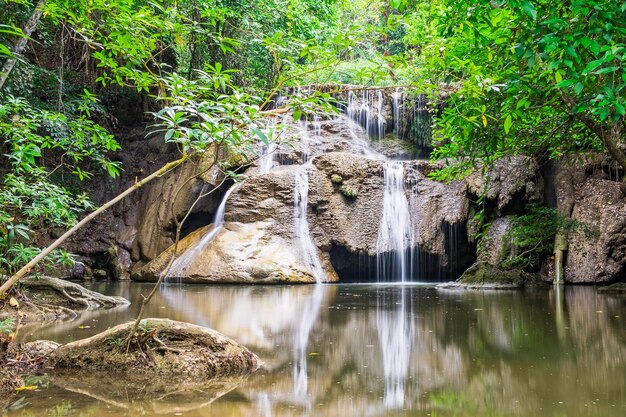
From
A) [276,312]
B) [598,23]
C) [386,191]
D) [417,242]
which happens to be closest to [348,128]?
[386,191]

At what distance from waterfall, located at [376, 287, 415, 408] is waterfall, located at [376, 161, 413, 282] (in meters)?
7.19

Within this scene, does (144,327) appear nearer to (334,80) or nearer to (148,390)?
(148,390)

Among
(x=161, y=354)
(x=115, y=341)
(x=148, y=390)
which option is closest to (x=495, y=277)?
(x=161, y=354)

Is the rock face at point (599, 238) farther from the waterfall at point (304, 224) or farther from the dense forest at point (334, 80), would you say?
the waterfall at point (304, 224)

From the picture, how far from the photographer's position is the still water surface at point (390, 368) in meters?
2.92

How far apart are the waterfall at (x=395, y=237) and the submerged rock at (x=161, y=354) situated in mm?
11810

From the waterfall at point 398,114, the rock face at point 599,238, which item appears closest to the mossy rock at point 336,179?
the waterfall at point 398,114

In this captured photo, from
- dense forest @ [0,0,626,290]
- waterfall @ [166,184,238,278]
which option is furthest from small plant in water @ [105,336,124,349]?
waterfall @ [166,184,238,278]

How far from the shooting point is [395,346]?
4.73 metres

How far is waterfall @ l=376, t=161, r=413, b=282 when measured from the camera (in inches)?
608

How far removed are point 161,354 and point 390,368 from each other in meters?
1.65

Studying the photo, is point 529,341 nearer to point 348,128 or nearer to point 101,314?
point 101,314

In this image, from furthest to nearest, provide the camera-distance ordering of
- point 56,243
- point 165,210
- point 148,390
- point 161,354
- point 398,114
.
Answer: point 398,114
point 165,210
point 161,354
point 56,243
point 148,390

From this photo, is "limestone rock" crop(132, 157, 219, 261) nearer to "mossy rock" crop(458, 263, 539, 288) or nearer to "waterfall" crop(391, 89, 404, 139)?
"waterfall" crop(391, 89, 404, 139)
